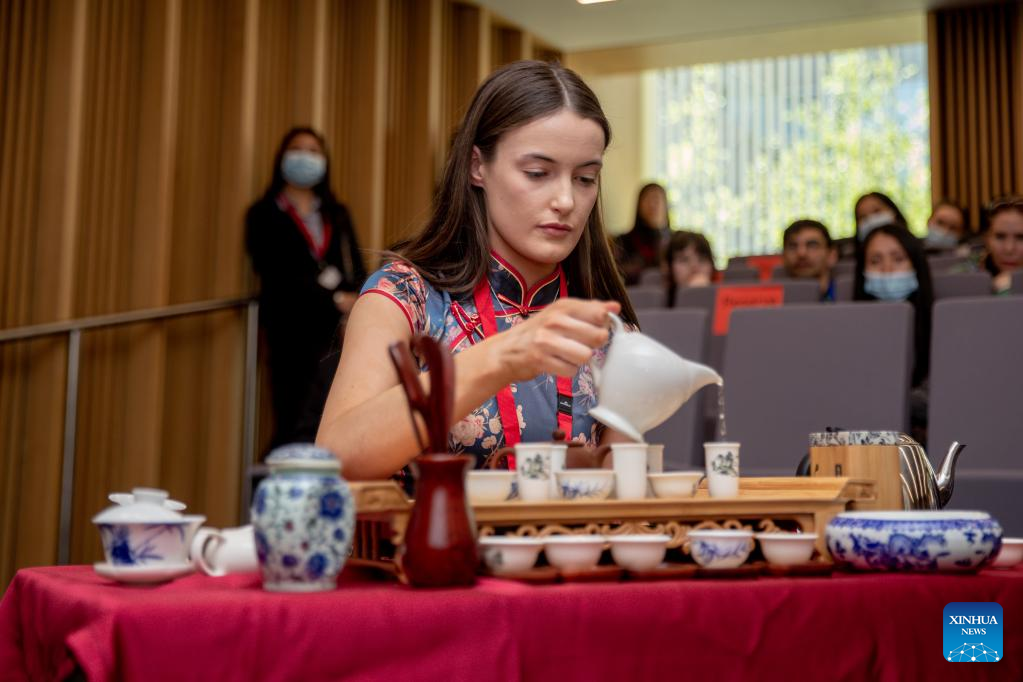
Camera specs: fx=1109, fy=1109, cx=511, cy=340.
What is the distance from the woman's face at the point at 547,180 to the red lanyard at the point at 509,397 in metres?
0.10

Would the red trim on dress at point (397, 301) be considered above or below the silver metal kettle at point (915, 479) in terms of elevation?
above

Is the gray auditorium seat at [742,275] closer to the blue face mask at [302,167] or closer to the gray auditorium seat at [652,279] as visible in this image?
the gray auditorium seat at [652,279]

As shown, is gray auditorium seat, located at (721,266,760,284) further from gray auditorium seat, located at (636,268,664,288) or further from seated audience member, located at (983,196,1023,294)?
seated audience member, located at (983,196,1023,294)

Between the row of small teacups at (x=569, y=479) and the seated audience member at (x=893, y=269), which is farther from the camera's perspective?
the seated audience member at (x=893, y=269)

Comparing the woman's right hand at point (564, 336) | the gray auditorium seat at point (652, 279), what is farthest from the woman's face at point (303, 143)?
the woman's right hand at point (564, 336)

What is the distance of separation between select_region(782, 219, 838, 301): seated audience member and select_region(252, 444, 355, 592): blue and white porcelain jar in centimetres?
492

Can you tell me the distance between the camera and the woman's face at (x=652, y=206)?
737cm

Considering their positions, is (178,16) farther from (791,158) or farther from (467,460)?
(791,158)

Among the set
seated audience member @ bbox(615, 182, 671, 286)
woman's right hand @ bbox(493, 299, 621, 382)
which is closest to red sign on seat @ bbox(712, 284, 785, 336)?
woman's right hand @ bbox(493, 299, 621, 382)

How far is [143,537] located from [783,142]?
493 inches

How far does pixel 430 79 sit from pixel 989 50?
4690 mm

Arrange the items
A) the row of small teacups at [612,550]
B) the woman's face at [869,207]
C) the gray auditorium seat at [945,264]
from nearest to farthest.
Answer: the row of small teacups at [612,550]
the gray auditorium seat at [945,264]
the woman's face at [869,207]

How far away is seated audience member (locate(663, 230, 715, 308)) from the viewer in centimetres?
543

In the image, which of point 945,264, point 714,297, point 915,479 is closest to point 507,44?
point 945,264
